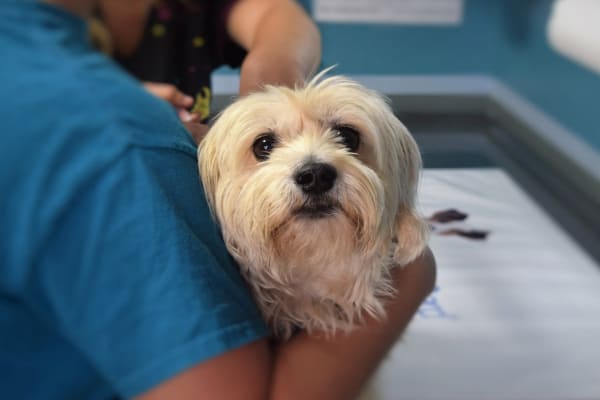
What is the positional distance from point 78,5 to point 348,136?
38 centimetres

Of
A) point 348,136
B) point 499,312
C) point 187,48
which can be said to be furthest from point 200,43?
point 499,312

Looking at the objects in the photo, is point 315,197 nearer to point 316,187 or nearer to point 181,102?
A: point 316,187

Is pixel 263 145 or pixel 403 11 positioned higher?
pixel 403 11

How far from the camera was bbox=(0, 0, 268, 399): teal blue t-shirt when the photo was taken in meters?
0.32

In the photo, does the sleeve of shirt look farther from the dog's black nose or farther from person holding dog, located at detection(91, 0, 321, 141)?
the dog's black nose

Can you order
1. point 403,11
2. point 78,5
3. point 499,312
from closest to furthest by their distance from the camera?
point 78,5 → point 403,11 → point 499,312

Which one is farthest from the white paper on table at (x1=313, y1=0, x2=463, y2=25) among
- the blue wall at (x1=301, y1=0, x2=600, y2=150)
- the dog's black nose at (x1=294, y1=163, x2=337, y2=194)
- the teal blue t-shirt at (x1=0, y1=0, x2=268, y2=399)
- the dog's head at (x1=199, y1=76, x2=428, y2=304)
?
the teal blue t-shirt at (x1=0, y1=0, x2=268, y2=399)

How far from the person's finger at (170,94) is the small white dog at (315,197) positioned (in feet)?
0.51

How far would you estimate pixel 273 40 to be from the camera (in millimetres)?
518

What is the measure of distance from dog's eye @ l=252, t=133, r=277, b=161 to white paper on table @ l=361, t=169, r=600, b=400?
1.00ft

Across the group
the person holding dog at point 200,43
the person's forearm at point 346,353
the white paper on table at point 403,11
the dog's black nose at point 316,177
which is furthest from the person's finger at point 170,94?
the white paper on table at point 403,11

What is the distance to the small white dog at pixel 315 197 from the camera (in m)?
0.59

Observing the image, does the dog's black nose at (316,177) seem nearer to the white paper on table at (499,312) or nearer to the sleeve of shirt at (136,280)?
the sleeve of shirt at (136,280)

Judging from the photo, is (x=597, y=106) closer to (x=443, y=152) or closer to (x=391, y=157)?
(x=443, y=152)
